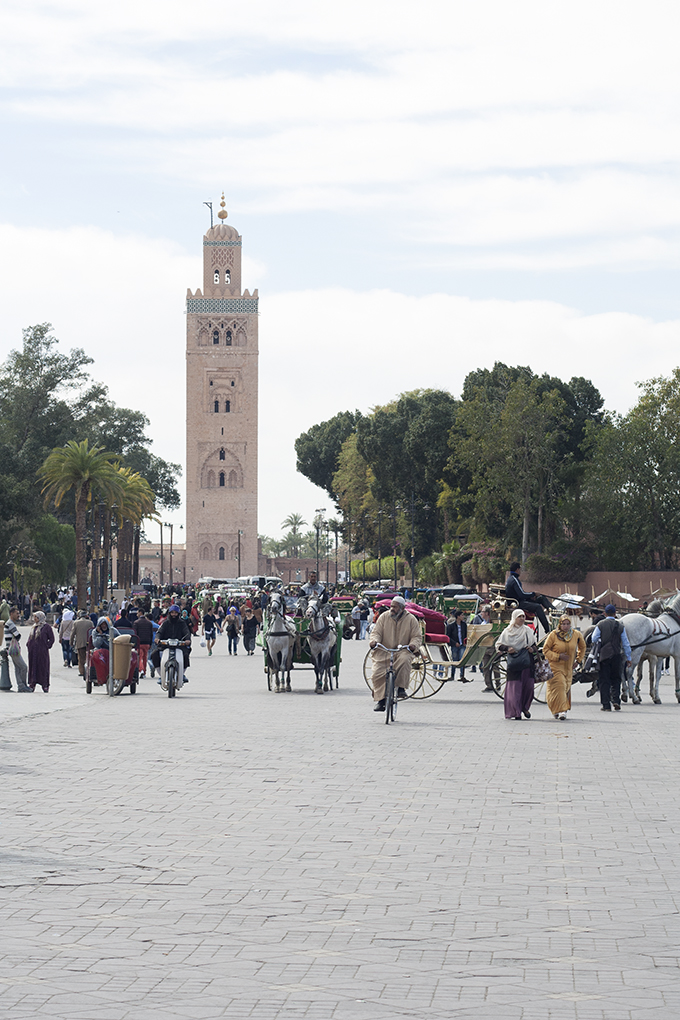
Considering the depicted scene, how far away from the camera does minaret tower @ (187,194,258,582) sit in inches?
4786

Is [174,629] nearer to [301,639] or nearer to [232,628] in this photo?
[301,639]

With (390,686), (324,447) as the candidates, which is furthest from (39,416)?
(390,686)

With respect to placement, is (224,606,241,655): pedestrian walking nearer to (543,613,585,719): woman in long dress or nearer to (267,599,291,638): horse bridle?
(267,599,291,638): horse bridle

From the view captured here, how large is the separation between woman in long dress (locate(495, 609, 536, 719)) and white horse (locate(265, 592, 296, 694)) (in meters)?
4.96

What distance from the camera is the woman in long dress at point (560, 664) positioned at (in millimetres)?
16844

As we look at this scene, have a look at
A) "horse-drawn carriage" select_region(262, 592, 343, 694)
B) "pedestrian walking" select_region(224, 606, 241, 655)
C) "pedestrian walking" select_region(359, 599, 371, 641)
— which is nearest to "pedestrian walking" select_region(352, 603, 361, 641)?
"pedestrian walking" select_region(359, 599, 371, 641)

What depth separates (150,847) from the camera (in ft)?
26.3

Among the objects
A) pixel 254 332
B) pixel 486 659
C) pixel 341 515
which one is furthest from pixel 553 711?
pixel 254 332

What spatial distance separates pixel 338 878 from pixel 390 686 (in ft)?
30.0

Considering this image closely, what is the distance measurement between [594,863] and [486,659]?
13.4m

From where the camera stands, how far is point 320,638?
21.5 meters

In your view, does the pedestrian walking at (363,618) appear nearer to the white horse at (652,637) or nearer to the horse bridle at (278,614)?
the horse bridle at (278,614)

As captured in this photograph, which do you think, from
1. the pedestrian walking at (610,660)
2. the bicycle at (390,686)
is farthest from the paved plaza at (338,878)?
the pedestrian walking at (610,660)

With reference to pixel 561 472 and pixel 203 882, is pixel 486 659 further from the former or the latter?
pixel 561 472
